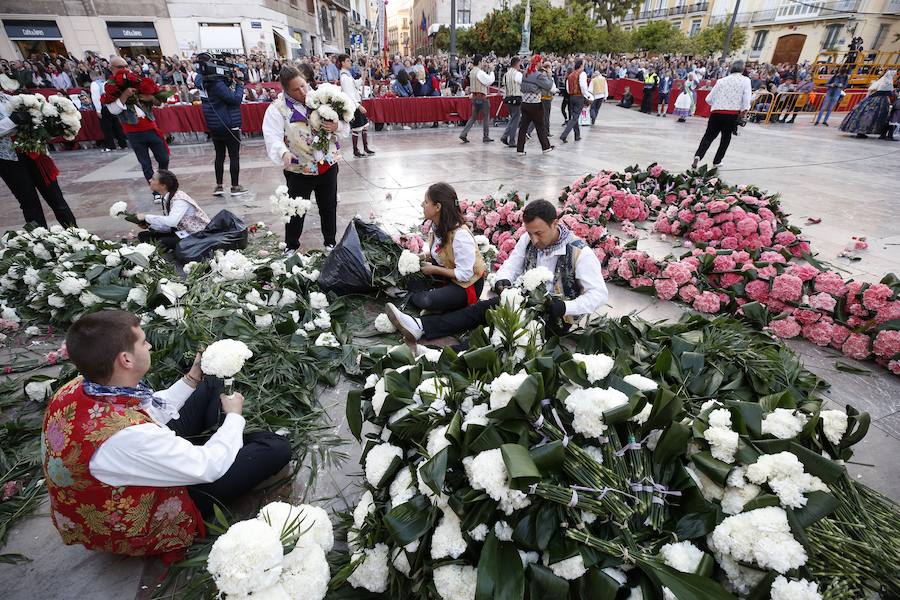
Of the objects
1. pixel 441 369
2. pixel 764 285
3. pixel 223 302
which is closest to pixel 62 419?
Answer: pixel 441 369

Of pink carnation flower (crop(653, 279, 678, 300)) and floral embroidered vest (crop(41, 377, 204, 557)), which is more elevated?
floral embroidered vest (crop(41, 377, 204, 557))

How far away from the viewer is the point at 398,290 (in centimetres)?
365

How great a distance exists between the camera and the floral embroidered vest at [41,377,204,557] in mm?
1395

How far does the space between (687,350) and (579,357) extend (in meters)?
0.90

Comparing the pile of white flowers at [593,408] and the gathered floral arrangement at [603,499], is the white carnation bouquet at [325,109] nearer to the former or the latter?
the gathered floral arrangement at [603,499]

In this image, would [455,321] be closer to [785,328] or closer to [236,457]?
[236,457]

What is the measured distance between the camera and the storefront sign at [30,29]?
2061 cm

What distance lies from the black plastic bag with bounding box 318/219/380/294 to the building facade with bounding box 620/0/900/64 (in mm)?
40727

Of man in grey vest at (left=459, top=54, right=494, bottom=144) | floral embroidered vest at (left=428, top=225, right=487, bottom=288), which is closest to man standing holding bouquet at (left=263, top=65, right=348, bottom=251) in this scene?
floral embroidered vest at (left=428, top=225, right=487, bottom=288)

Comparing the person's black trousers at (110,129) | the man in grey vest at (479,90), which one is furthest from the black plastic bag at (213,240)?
the person's black trousers at (110,129)

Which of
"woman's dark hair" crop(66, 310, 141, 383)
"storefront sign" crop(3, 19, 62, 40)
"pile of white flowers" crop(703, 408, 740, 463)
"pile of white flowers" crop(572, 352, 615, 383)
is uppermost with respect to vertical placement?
"storefront sign" crop(3, 19, 62, 40)

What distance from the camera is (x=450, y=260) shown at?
3277 mm

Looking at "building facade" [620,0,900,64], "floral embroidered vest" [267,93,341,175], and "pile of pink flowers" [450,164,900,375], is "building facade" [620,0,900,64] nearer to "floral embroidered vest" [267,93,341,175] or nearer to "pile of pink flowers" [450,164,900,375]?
"pile of pink flowers" [450,164,900,375]

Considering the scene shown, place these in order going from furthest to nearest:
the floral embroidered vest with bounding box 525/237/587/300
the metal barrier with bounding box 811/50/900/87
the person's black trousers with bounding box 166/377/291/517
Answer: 1. the metal barrier with bounding box 811/50/900/87
2. the floral embroidered vest with bounding box 525/237/587/300
3. the person's black trousers with bounding box 166/377/291/517
